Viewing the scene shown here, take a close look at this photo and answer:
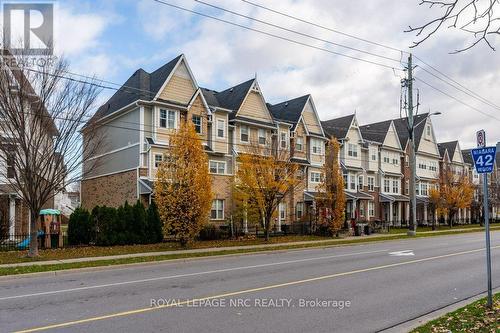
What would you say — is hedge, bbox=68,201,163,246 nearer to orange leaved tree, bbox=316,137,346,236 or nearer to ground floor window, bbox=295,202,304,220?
orange leaved tree, bbox=316,137,346,236

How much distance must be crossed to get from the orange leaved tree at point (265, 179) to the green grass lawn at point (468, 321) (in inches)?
754

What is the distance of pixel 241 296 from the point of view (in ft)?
31.2

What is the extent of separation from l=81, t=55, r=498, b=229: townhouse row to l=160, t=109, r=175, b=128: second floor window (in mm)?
71

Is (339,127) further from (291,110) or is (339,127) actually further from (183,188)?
(183,188)

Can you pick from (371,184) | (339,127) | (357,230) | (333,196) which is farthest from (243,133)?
(371,184)

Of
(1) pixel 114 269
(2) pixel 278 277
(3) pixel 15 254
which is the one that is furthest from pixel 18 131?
(2) pixel 278 277

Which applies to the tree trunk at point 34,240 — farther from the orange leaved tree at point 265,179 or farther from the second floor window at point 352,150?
the second floor window at point 352,150

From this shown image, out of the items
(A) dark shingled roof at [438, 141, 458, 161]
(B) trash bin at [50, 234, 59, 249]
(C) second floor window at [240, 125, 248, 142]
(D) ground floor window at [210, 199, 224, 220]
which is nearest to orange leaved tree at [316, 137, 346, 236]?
(C) second floor window at [240, 125, 248, 142]

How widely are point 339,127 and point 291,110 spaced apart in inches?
346

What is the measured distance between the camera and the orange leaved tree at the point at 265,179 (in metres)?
27.1

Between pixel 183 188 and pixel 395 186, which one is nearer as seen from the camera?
pixel 183 188

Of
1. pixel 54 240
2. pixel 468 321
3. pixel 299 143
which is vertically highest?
pixel 299 143

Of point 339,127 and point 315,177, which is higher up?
point 339,127

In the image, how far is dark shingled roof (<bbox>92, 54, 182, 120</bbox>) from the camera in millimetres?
30438
